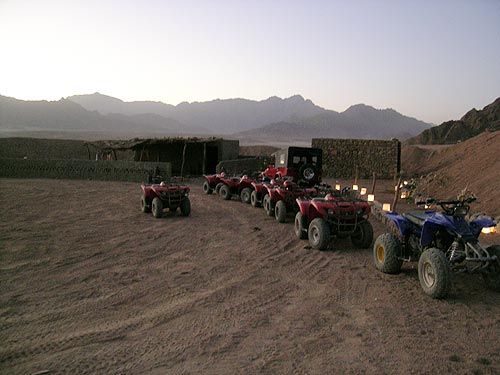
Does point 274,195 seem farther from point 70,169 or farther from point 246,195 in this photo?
point 70,169

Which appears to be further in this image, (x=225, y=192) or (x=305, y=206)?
(x=225, y=192)

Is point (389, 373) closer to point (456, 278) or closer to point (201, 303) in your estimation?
point (201, 303)

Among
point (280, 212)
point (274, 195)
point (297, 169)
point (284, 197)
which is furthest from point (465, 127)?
point (280, 212)

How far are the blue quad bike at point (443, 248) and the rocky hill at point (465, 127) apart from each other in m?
38.7

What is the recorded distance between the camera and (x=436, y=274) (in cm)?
485

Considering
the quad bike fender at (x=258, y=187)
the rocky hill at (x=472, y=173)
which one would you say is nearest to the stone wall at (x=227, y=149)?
Result: the rocky hill at (x=472, y=173)

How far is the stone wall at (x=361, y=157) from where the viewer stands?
23188 mm

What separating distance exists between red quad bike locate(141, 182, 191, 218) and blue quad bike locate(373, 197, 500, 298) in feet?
20.0

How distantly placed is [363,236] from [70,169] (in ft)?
55.7

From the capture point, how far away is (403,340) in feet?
13.0

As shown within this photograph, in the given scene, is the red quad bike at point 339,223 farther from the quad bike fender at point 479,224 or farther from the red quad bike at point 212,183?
the red quad bike at point 212,183

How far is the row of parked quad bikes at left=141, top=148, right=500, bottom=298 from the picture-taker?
500 cm

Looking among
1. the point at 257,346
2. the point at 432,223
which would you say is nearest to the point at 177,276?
the point at 257,346

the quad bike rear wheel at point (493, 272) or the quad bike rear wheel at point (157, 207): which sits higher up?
the quad bike rear wheel at point (493, 272)
